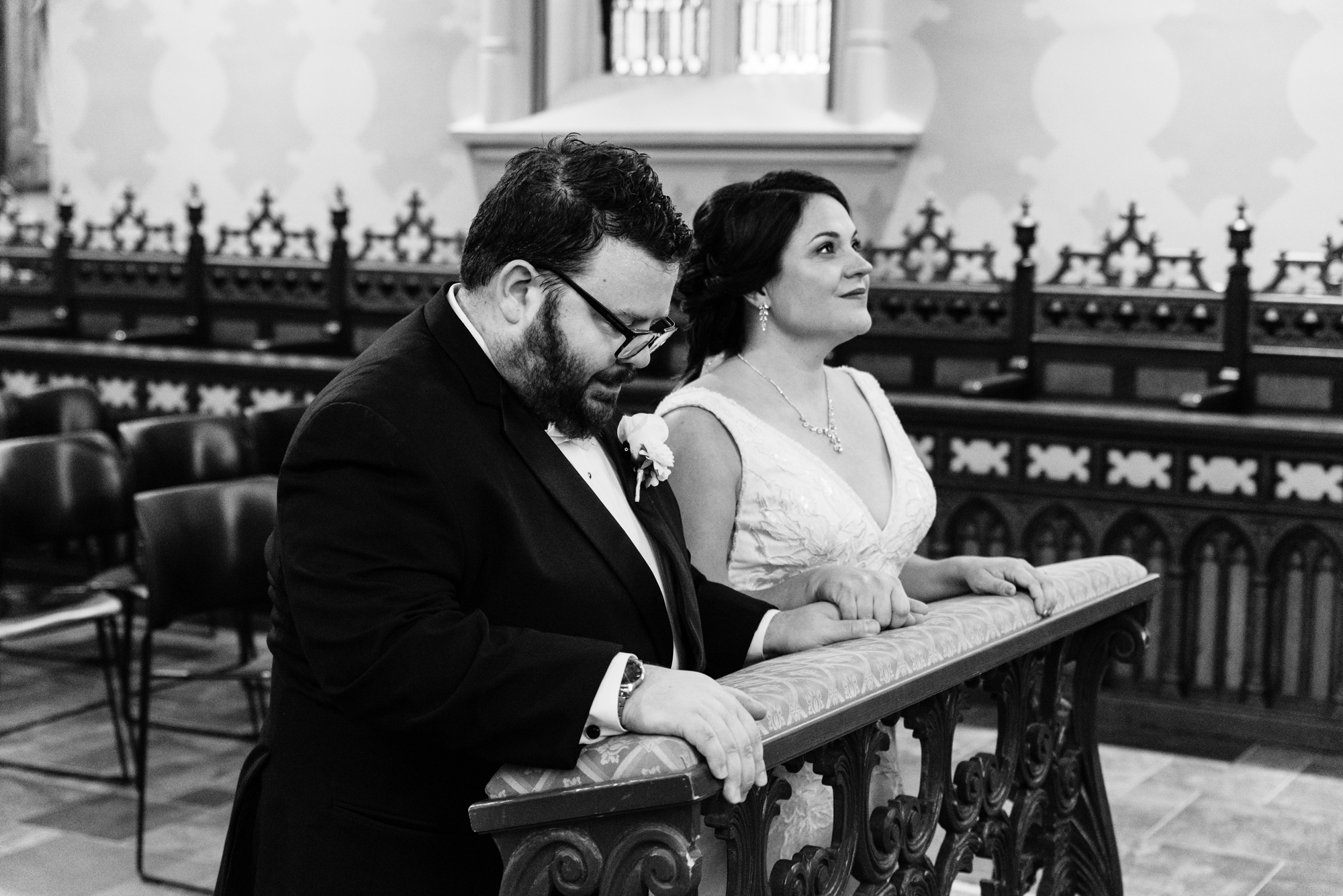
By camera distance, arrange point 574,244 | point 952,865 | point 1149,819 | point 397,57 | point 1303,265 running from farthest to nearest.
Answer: point 397,57 → point 1303,265 → point 1149,819 → point 952,865 → point 574,244

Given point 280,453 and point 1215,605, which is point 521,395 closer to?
point 280,453

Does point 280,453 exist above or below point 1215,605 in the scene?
above

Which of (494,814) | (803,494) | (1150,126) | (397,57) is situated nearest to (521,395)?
(494,814)

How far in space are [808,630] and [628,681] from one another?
604 mm

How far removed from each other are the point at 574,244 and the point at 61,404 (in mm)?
4729

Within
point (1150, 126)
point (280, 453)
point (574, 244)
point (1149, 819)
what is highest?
point (1150, 126)

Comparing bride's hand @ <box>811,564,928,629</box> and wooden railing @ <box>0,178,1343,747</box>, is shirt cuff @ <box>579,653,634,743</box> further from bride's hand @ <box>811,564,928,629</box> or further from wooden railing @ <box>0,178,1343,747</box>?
wooden railing @ <box>0,178,1343,747</box>

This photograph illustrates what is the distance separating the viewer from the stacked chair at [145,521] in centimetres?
393

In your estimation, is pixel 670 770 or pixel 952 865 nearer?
pixel 670 770

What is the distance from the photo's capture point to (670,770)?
61.7 inches

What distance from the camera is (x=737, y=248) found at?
2787 mm

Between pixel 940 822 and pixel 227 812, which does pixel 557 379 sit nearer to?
pixel 940 822

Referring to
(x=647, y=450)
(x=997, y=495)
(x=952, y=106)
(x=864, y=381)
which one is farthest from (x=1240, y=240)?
(x=647, y=450)

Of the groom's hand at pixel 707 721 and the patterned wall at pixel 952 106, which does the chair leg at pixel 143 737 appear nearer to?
the groom's hand at pixel 707 721
